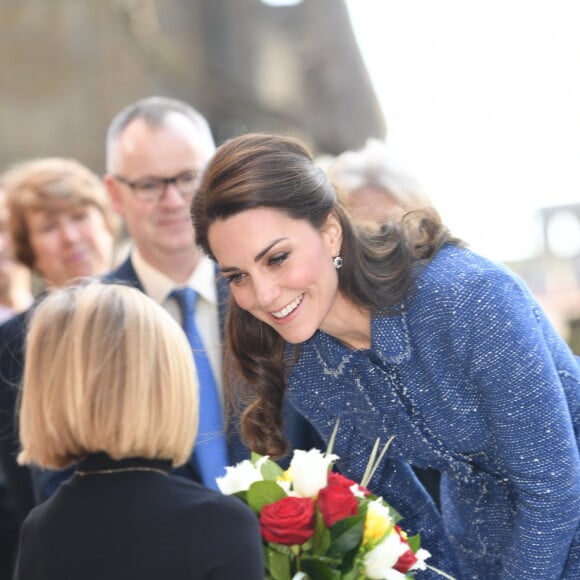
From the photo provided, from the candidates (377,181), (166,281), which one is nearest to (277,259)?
(166,281)

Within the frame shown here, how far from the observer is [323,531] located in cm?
287

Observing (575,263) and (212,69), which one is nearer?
(212,69)

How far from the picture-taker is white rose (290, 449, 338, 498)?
295cm

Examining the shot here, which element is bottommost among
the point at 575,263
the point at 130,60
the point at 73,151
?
the point at 575,263

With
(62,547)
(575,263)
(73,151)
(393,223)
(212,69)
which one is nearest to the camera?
(62,547)

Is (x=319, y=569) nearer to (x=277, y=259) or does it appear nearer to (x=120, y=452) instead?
(x=120, y=452)

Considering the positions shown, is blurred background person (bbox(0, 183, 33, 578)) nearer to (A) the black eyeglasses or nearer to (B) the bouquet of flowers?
(A) the black eyeglasses

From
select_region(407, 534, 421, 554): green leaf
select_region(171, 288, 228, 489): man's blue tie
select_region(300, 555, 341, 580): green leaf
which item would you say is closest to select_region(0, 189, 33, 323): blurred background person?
select_region(171, 288, 228, 489): man's blue tie

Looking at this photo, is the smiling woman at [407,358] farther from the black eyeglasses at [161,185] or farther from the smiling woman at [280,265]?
the black eyeglasses at [161,185]

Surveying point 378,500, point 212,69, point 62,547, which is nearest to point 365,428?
point 378,500

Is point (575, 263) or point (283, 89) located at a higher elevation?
point (283, 89)

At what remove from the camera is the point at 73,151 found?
13.4 m

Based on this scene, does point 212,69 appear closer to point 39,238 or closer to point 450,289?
point 39,238

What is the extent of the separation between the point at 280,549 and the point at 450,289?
0.78 meters
